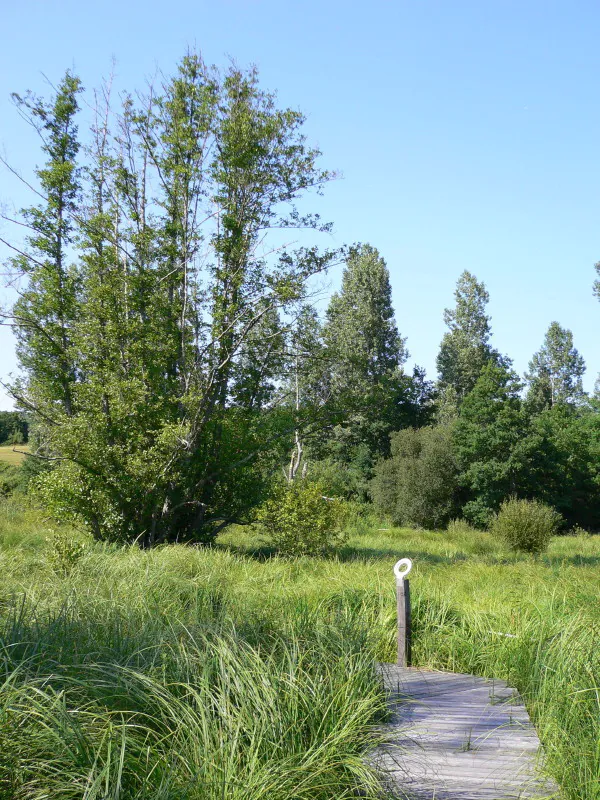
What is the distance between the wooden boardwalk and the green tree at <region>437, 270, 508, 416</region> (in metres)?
36.5

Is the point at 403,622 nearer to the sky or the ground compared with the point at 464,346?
nearer to the ground

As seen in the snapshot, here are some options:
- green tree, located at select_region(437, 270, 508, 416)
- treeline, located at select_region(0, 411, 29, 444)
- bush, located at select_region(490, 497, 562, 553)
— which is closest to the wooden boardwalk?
bush, located at select_region(490, 497, 562, 553)

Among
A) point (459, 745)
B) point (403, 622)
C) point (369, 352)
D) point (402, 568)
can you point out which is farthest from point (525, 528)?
point (369, 352)

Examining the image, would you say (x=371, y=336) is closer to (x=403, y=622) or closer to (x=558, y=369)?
(x=558, y=369)

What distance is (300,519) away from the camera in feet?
44.4

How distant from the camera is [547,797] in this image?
2992 mm

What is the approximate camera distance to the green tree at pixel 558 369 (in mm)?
51312

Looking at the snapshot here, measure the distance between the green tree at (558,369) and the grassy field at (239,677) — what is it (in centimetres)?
4716

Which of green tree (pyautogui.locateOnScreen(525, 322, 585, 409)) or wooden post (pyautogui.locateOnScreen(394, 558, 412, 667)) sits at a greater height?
green tree (pyautogui.locateOnScreen(525, 322, 585, 409))

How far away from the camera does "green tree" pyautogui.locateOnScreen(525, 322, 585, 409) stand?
168ft

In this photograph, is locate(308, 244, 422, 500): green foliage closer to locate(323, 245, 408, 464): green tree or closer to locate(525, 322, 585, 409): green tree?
locate(323, 245, 408, 464): green tree

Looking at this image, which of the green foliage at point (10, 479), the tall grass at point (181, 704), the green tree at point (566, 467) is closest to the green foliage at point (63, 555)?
the tall grass at point (181, 704)

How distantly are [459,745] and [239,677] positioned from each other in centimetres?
120

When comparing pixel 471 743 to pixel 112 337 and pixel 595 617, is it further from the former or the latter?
Answer: pixel 112 337
